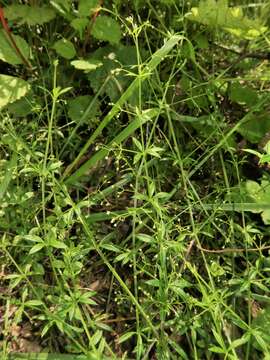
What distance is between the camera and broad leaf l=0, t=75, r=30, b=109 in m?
1.52

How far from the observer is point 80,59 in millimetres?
1626

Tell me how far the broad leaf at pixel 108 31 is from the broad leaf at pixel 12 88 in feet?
0.85

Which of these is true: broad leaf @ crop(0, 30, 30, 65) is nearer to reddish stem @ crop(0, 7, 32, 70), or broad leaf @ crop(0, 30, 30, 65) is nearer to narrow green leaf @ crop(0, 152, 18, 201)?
reddish stem @ crop(0, 7, 32, 70)

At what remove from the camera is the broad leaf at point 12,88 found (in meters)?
1.52

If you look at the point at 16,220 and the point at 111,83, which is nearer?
the point at 16,220

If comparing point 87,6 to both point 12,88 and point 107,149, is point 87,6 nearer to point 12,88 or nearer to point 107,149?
point 12,88

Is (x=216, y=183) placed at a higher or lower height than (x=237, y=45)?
lower

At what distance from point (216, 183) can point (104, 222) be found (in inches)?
13.9

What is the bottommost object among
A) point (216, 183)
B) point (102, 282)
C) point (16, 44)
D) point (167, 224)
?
point (102, 282)

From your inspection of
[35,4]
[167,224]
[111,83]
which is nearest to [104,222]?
[167,224]

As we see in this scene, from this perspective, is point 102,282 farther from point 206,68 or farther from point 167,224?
point 206,68

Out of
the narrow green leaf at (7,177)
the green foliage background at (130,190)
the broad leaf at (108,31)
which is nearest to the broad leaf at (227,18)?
the green foliage background at (130,190)

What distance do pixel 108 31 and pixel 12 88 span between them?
13.0 inches

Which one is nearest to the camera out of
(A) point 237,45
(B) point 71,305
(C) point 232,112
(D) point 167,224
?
(B) point 71,305
